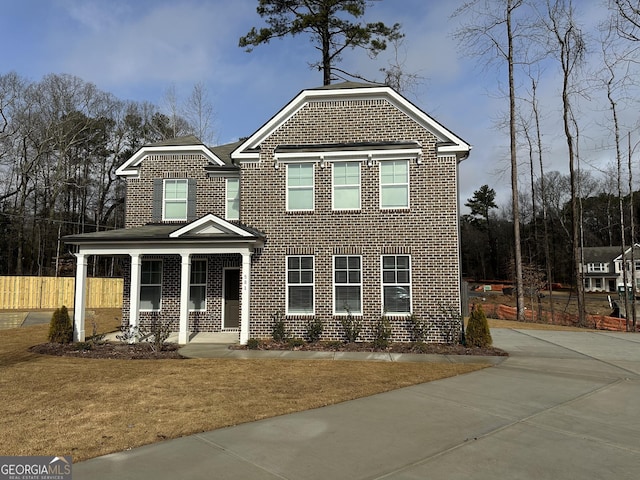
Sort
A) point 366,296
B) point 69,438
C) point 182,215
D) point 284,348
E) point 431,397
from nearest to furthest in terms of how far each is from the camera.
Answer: point 69,438 < point 431,397 < point 284,348 < point 366,296 < point 182,215

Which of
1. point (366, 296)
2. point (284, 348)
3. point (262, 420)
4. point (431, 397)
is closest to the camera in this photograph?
point (262, 420)

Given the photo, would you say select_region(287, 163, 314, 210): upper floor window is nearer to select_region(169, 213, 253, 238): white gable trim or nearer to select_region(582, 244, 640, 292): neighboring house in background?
select_region(169, 213, 253, 238): white gable trim

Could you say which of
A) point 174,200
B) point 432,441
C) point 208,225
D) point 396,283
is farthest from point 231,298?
point 432,441

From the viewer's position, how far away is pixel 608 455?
4551 millimetres

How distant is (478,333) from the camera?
38.2 feet

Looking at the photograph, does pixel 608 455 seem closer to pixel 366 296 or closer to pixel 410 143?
pixel 366 296

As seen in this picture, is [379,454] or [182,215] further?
[182,215]

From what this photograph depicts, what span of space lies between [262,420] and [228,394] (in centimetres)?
150

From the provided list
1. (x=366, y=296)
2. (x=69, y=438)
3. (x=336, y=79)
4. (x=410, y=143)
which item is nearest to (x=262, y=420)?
(x=69, y=438)

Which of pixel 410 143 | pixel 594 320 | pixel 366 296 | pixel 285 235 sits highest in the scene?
pixel 410 143

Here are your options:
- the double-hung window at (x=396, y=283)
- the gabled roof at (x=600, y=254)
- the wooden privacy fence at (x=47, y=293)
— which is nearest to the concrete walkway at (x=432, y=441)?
the double-hung window at (x=396, y=283)

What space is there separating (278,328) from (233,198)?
17.1 feet

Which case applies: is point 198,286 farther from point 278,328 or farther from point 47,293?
point 47,293

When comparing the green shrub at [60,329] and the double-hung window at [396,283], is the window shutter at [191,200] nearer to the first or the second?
the green shrub at [60,329]
